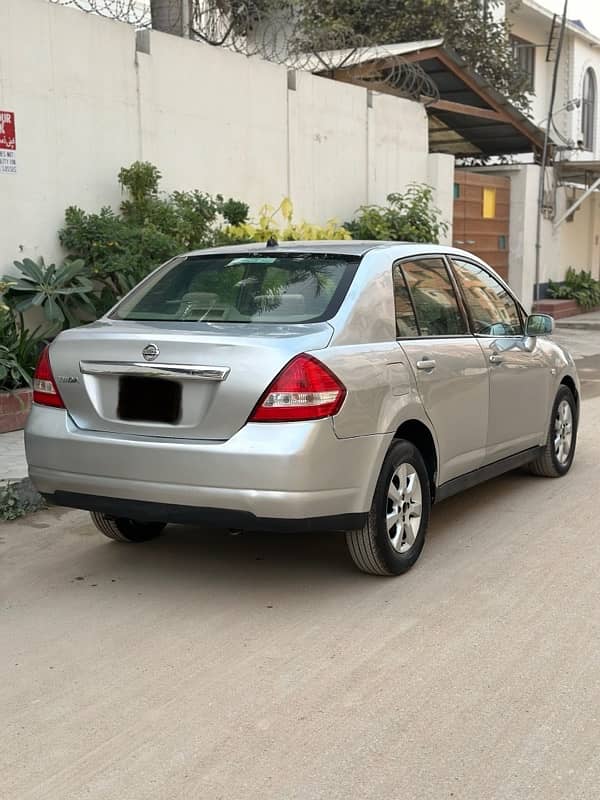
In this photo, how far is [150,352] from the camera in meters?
4.63

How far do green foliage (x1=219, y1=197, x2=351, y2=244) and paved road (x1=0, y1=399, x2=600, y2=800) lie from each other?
19.0ft

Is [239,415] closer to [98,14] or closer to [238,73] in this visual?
[98,14]

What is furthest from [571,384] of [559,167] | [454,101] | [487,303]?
[559,167]

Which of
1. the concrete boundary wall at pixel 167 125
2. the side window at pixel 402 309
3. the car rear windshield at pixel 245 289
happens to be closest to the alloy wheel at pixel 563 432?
the side window at pixel 402 309

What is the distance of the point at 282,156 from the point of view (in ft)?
43.3

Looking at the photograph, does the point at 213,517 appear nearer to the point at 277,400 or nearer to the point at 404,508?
the point at 277,400

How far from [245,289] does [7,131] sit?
4903mm

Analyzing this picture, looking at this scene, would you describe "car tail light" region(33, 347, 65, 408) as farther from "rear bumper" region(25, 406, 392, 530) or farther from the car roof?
the car roof

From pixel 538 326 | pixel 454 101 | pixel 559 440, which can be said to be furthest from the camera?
pixel 454 101

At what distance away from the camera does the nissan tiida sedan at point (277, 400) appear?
175 inches

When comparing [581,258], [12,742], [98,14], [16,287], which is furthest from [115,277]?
[581,258]

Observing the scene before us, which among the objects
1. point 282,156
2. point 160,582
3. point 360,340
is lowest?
point 160,582

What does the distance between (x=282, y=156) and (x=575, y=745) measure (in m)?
10.7

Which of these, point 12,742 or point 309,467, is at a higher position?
point 309,467
